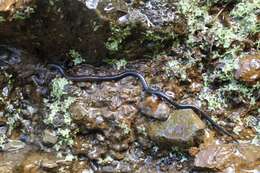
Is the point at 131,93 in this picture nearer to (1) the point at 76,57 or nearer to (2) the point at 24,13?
(1) the point at 76,57

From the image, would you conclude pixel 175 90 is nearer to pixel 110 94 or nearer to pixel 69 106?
pixel 110 94

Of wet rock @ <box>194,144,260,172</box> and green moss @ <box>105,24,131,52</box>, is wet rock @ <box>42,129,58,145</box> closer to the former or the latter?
green moss @ <box>105,24,131,52</box>

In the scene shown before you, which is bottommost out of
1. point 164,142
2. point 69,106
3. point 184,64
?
point 164,142

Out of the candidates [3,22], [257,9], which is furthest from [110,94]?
[257,9]

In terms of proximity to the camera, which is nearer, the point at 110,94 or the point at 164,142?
the point at 164,142

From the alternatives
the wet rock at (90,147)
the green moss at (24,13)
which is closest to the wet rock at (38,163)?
the wet rock at (90,147)

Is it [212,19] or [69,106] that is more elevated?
[212,19]

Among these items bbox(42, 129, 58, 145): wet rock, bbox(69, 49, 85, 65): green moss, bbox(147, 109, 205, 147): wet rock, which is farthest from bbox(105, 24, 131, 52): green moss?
bbox(42, 129, 58, 145): wet rock

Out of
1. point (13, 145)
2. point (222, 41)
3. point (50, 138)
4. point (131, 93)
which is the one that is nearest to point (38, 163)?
point (50, 138)
